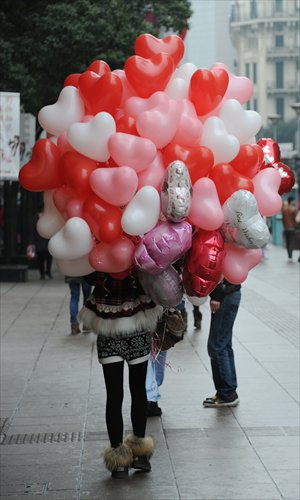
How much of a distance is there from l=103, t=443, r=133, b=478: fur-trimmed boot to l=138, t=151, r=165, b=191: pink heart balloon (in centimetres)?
197

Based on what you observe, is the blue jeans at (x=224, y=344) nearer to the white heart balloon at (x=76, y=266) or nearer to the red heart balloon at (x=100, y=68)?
the white heart balloon at (x=76, y=266)

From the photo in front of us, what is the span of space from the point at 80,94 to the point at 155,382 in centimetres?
331

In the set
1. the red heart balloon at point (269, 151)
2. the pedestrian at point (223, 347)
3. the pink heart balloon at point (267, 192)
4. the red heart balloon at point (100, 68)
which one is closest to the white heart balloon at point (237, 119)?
the pink heart balloon at point (267, 192)

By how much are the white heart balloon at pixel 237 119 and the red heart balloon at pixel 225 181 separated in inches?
10.2

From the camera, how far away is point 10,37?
853 inches

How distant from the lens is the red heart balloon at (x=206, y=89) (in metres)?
5.90

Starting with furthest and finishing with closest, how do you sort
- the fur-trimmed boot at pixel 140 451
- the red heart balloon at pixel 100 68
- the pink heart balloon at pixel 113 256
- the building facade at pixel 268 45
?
the building facade at pixel 268 45, the fur-trimmed boot at pixel 140 451, the red heart balloon at pixel 100 68, the pink heart balloon at pixel 113 256

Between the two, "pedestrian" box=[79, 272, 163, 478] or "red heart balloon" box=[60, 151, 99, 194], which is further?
"pedestrian" box=[79, 272, 163, 478]

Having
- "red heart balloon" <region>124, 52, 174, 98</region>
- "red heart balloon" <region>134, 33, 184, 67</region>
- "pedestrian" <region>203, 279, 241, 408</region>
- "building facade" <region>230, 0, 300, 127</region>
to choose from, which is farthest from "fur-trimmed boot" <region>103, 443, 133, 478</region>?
"building facade" <region>230, 0, 300, 127</region>

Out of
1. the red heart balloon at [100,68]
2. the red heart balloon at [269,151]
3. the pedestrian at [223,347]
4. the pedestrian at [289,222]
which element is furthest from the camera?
the pedestrian at [289,222]

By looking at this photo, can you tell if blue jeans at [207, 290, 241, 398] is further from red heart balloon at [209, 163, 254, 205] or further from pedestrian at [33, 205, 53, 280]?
pedestrian at [33, 205, 53, 280]

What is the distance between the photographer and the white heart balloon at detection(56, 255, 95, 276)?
19.9 ft

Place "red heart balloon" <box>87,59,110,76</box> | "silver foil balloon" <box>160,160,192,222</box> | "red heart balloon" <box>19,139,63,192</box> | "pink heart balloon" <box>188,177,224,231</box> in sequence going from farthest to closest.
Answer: "red heart balloon" <box>87,59,110,76</box> < "red heart balloon" <box>19,139,63,192</box> < "pink heart balloon" <box>188,177,224,231</box> < "silver foil balloon" <box>160,160,192,222</box>

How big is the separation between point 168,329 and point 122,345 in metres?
0.47
